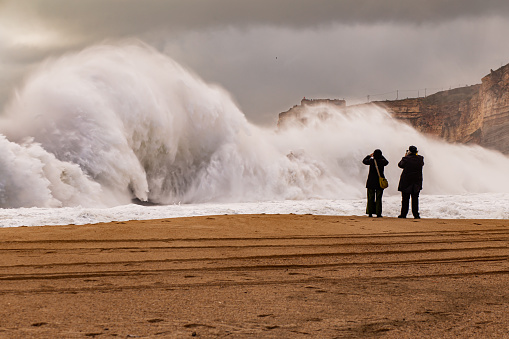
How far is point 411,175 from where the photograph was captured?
36.6 feet

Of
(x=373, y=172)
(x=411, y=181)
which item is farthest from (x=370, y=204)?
(x=411, y=181)

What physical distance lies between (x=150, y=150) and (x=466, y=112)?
2427 inches

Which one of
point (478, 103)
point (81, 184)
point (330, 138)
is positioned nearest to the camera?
point (81, 184)

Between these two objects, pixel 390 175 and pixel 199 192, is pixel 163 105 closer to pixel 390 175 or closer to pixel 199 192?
pixel 199 192

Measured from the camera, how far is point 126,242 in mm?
6660

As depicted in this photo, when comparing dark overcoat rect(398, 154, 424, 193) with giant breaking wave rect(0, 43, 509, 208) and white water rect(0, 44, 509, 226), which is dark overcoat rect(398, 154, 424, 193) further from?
giant breaking wave rect(0, 43, 509, 208)

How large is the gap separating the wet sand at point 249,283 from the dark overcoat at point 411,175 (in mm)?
3152

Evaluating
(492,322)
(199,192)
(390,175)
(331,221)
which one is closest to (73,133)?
(199,192)

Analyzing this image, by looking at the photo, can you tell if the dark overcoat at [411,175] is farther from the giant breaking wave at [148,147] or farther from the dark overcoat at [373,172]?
the giant breaking wave at [148,147]

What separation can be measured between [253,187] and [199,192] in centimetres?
249

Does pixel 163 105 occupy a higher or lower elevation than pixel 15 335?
higher

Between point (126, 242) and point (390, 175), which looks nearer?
point (126, 242)

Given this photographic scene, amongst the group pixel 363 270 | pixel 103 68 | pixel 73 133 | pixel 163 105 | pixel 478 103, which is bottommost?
pixel 363 270

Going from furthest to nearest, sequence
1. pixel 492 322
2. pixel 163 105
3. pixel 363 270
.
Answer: pixel 163 105 → pixel 363 270 → pixel 492 322
